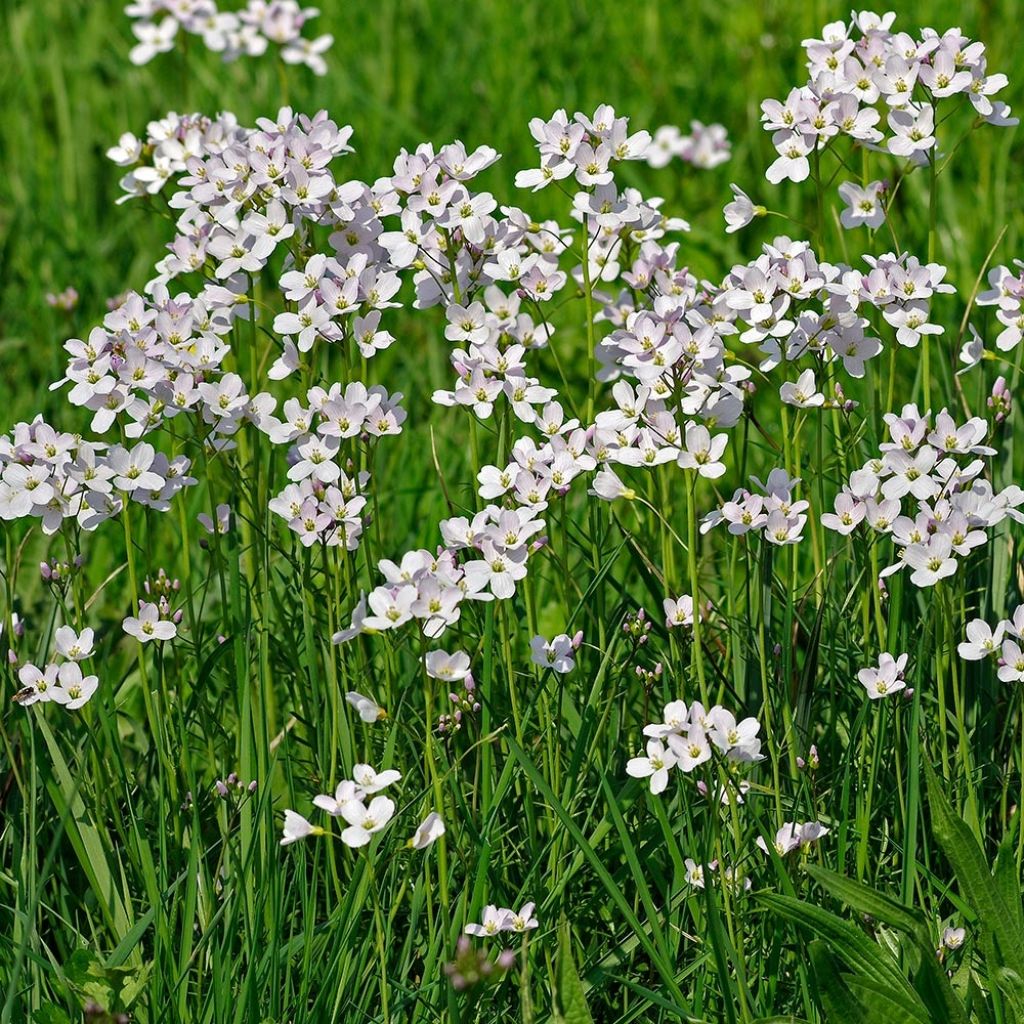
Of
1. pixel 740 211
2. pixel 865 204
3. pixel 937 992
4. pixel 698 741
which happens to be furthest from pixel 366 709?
pixel 865 204

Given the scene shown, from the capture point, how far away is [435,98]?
5277 millimetres

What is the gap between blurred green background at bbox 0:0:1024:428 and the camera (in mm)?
4629

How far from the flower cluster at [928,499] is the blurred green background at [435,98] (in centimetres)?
220

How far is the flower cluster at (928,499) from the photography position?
2082 mm

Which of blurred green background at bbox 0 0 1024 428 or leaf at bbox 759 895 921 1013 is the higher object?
blurred green background at bbox 0 0 1024 428

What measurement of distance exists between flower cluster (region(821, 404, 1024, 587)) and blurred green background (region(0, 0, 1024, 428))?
220cm

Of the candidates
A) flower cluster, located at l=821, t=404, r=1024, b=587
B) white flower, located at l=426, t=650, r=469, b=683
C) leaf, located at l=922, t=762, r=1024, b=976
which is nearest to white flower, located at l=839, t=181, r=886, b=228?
flower cluster, located at l=821, t=404, r=1024, b=587

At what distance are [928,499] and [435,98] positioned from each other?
3.52 meters

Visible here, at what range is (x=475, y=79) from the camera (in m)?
5.40

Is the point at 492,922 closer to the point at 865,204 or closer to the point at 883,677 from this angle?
the point at 883,677

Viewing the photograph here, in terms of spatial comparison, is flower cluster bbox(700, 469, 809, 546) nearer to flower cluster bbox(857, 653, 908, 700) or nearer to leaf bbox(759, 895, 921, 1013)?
flower cluster bbox(857, 653, 908, 700)

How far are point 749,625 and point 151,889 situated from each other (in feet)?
3.44

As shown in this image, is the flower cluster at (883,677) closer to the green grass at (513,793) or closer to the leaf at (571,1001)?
the green grass at (513,793)

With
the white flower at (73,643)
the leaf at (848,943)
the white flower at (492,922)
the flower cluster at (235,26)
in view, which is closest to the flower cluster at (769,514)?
the leaf at (848,943)
